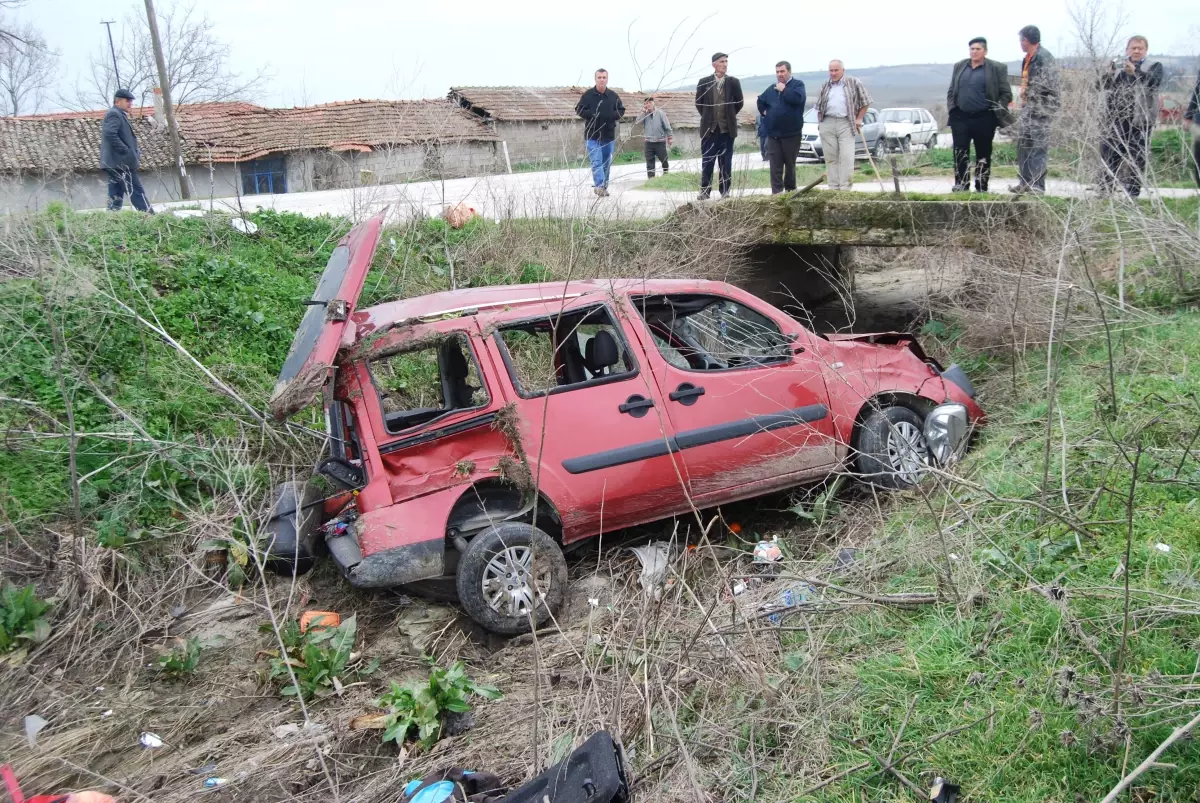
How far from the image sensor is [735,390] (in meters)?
5.84

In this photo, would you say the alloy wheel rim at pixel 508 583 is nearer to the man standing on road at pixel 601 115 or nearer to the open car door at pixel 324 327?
the open car door at pixel 324 327

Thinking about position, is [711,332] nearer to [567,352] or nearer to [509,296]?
[567,352]

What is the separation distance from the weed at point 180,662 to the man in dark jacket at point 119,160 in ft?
25.7

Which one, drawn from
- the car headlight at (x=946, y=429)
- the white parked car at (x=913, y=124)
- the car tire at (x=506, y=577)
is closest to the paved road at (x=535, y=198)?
the car headlight at (x=946, y=429)

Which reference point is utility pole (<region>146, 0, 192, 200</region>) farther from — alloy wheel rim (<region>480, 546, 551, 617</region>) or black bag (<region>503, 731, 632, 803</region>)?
→ black bag (<region>503, 731, 632, 803</region>)

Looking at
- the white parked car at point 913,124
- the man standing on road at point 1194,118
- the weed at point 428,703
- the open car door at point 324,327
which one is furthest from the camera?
the white parked car at point 913,124

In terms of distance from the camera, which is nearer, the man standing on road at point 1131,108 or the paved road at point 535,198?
the man standing on road at point 1131,108

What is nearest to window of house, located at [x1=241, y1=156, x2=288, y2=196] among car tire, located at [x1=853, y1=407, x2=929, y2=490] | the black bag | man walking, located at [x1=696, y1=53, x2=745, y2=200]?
man walking, located at [x1=696, y1=53, x2=745, y2=200]

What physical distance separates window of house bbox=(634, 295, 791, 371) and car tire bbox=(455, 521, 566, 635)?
63.7 inches

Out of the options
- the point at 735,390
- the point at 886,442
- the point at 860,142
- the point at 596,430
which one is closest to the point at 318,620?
the point at 596,430

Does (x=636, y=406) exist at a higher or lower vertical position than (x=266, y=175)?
lower

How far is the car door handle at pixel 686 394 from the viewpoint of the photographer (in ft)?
18.6

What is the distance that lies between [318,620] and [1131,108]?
846cm

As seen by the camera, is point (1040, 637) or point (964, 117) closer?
point (1040, 637)
